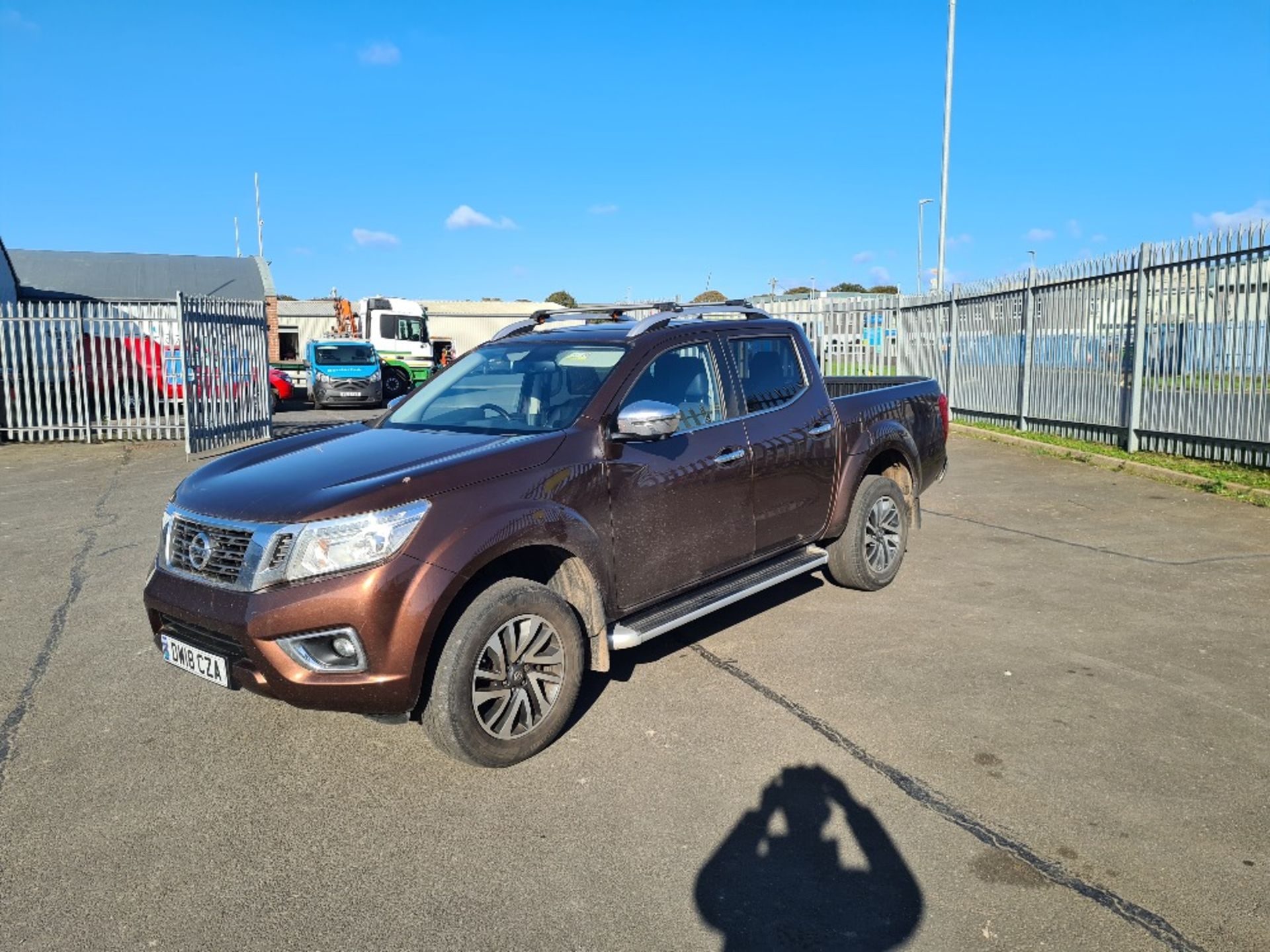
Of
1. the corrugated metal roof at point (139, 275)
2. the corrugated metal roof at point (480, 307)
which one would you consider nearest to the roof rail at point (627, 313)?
the corrugated metal roof at point (139, 275)

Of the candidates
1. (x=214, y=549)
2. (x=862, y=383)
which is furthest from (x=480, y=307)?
(x=214, y=549)

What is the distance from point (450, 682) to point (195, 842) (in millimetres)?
1063

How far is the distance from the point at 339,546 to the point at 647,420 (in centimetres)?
149

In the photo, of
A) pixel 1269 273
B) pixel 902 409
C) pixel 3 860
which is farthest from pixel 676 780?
pixel 1269 273

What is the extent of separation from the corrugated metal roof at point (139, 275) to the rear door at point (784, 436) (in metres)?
40.2

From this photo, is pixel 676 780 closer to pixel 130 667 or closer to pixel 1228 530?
pixel 130 667

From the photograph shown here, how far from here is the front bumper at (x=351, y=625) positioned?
3.57 m

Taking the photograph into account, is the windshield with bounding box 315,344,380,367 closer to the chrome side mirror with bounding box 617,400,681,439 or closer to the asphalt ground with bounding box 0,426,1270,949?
the asphalt ground with bounding box 0,426,1270,949

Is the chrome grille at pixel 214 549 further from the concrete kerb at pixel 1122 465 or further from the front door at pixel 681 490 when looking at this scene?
the concrete kerb at pixel 1122 465

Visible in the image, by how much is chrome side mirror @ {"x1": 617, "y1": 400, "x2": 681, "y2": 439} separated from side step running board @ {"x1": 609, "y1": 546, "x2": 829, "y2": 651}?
90cm

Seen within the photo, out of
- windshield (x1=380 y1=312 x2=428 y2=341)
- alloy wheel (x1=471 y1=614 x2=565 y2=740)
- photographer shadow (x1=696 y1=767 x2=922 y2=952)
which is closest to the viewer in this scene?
photographer shadow (x1=696 y1=767 x2=922 y2=952)

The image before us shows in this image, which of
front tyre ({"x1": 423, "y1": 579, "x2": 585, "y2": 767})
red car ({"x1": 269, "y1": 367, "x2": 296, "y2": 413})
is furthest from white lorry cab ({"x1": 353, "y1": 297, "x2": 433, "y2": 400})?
front tyre ({"x1": 423, "y1": 579, "x2": 585, "y2": 767})

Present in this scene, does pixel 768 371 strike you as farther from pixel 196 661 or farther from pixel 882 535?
pixel 196 661

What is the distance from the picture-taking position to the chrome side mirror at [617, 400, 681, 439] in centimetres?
438
